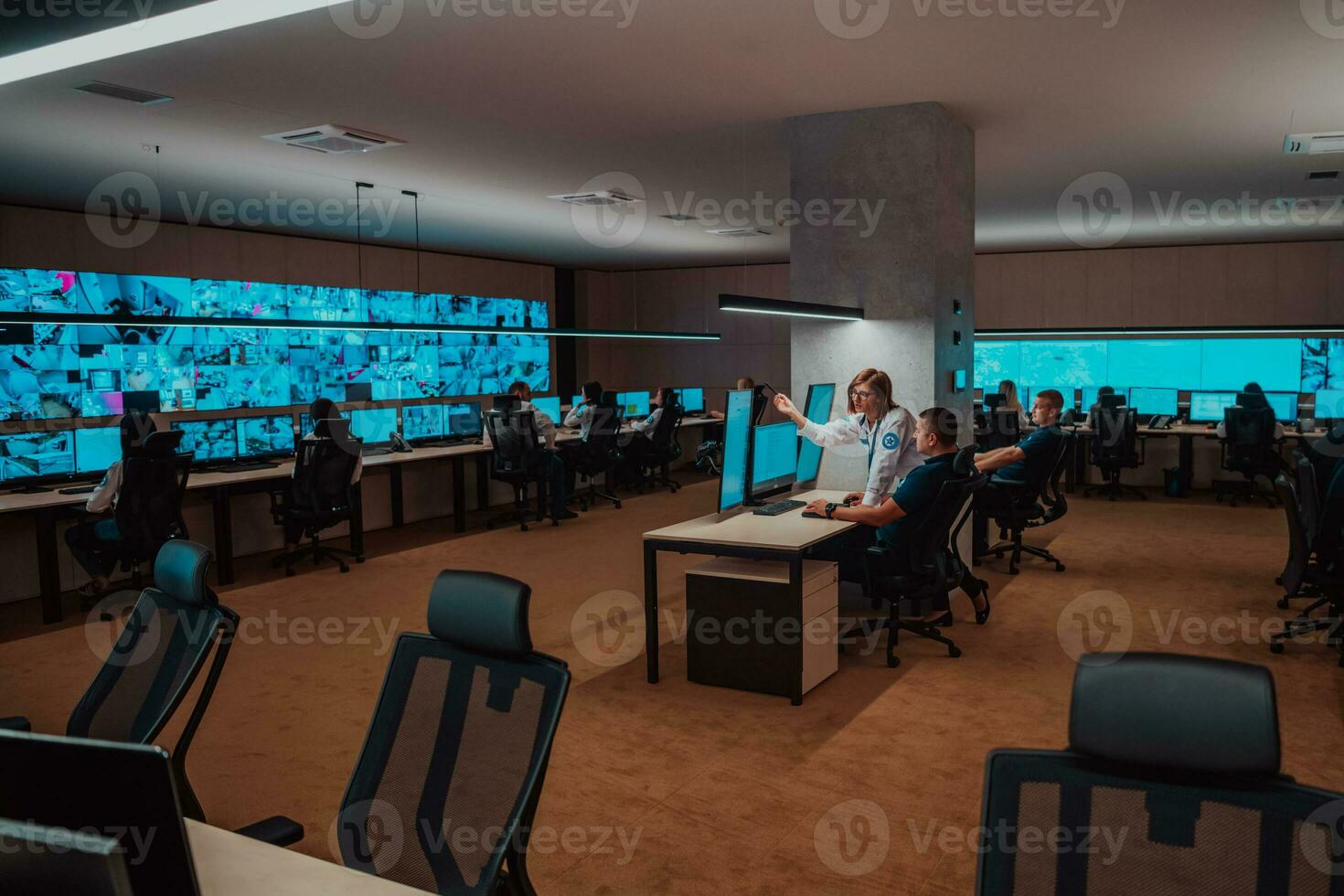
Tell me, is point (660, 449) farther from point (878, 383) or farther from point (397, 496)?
point (878, 383)

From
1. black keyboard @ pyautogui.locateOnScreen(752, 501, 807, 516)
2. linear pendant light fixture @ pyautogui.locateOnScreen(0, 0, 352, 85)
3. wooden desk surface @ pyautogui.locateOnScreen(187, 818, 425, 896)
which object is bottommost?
wooden desk surface @ pyautogui.locateOnScreen(187, 818, 425, 896)

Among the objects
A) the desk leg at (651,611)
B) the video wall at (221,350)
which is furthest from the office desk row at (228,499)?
the desk leg at (651,611)

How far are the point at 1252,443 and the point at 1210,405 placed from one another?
5.22ft

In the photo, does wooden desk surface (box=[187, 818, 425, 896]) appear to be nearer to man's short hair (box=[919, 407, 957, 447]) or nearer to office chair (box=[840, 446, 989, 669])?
office chair (box=[840, 446, 989, 669])

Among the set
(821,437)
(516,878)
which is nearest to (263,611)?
(821,437)

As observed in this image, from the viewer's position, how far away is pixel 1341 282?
36.3 feet

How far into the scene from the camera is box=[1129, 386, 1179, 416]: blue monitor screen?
466 inches

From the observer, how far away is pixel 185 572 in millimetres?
2621

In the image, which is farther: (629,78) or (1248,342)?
(1248,342)

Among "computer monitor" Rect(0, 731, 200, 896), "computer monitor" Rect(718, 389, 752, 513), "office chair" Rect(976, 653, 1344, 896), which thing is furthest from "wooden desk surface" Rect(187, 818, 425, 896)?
"computer monitor" Rect(718, 389, 752, 513)

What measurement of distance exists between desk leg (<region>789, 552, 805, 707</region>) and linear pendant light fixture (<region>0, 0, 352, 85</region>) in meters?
3.14

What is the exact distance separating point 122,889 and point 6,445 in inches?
Answer: 261

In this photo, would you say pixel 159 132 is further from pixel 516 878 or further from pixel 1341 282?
pixel 1341 282

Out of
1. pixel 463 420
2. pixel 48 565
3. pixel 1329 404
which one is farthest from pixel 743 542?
pixel 1329 404
